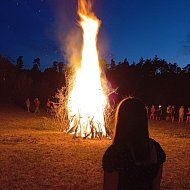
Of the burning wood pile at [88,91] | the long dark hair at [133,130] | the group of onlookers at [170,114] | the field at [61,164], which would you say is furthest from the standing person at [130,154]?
the group of onlookers at [170,114]

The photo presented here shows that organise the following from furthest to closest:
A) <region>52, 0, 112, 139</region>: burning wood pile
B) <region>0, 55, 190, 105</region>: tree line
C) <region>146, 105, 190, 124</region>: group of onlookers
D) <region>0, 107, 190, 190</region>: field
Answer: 1. <region>0, 55, 190, 105</region>: tree line
2. <region>146, 105, 190, 124</region>: group of onlookers
3. <region>52, 0, 112, 139</region>: burning wood pile
4. <region>0, 107, 190, 190</region>: field

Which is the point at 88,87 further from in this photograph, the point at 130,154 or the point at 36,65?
the point at 36,65

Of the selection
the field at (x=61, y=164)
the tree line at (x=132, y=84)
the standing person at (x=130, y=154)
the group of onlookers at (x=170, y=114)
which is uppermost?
the tree line at (x=132, y=84)

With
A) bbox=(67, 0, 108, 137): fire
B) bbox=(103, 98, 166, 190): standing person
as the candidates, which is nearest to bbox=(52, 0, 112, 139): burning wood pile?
bbox=(67, 0, 108, 137): fire

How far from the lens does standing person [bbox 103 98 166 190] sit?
128 inches

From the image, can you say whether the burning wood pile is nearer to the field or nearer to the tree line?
the field

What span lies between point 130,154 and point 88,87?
16.2 meters

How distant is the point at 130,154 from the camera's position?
3.28 metres

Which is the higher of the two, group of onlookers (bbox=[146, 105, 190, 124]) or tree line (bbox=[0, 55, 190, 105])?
tree line (bbox=[0, 55, 190, 105])

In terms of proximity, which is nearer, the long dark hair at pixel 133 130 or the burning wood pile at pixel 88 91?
the long dark hair at pixel 133 130

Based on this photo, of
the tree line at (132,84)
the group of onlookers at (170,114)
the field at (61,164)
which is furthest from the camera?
the tree line at (132,84)

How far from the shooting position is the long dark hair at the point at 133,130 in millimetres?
3279

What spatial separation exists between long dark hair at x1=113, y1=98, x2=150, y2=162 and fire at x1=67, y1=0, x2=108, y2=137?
15.1 meters

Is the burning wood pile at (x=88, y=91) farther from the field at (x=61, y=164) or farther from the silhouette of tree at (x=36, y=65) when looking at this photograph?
the silhouette of tree at (x=36, y=65)
